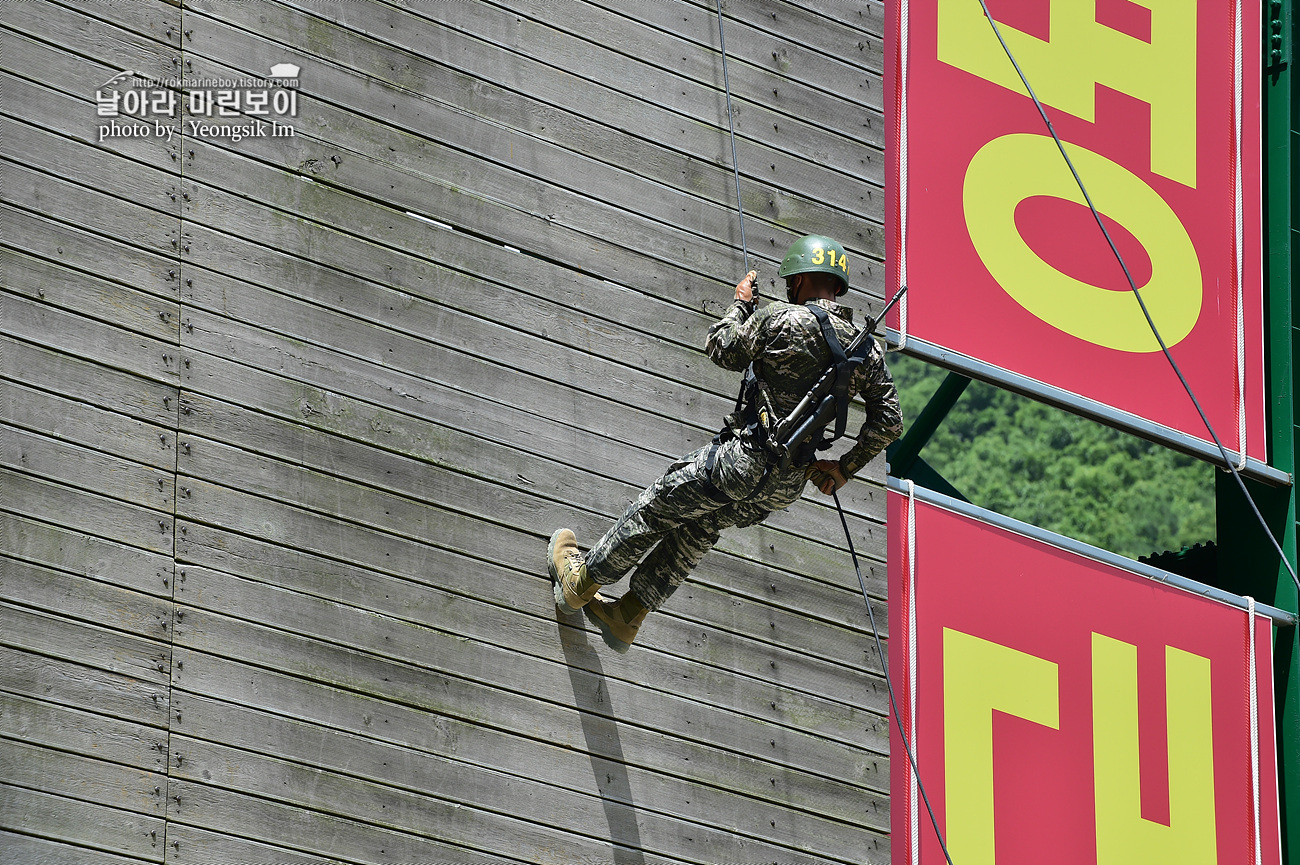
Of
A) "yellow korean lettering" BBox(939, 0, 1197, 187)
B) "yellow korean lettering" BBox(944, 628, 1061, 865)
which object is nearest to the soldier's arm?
"yellow korean lettering" BBox(944, 628, 1061, 865)

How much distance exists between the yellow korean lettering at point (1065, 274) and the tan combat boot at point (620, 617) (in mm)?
3832

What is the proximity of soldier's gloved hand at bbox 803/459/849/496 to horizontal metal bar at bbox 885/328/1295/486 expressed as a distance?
7.30ft

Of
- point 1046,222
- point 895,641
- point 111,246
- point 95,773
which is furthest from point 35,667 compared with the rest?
point 1046,222

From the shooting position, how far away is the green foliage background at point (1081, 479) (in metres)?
43.5

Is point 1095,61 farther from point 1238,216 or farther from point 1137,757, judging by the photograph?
point 1137,757

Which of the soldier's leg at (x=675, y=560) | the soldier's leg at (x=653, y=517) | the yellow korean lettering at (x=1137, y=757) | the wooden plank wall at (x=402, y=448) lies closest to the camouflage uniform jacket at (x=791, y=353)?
the soldier's leg at (x=653, y=517)

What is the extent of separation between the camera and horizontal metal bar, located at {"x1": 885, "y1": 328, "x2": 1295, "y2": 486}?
9.91 meters

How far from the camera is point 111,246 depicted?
23.5 feet

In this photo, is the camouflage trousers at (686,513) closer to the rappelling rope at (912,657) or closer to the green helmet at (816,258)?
the green helmet at (816,258)

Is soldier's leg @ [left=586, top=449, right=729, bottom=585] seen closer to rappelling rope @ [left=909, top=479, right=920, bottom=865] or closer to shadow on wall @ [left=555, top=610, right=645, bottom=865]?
shadow on wall @ [left=555, top=610, right=645, bottom=865]

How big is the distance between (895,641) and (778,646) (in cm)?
101

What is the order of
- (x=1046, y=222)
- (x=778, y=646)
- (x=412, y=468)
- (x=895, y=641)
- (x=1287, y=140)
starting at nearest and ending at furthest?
(x=412, y=468), (x=778, y=646), (x=895, y=641), (x=1046, y=222), (x=1287, y=140)

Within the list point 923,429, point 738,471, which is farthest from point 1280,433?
point 738,471

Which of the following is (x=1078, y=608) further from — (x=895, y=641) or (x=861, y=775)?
(x=861, y=775)
